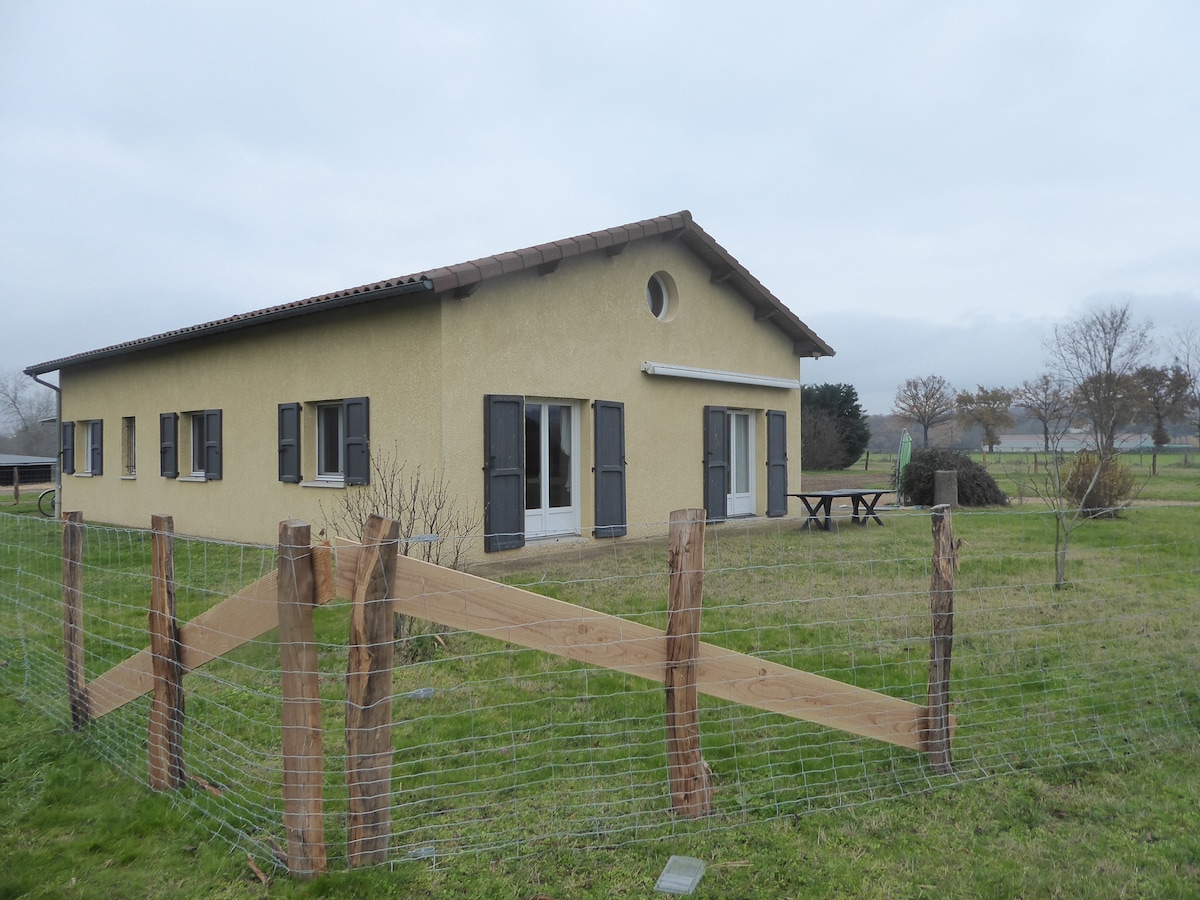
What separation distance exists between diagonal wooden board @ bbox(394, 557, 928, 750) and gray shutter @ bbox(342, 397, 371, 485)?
271 inches

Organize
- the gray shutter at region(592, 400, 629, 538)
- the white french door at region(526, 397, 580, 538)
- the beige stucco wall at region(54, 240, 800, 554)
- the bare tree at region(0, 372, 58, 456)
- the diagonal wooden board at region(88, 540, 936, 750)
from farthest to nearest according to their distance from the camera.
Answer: the bare tree at region(0, 372, 58, 456), the gray shutter at region(592, 400, 629, 538), the white french door at region(526, 397, 580, 538), the beige stucco wall at region(54, 240, 800, 554), the diagonal wooden board at region(88, 540, 936, 750)

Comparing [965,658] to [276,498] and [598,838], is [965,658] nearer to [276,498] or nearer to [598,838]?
[598,838]

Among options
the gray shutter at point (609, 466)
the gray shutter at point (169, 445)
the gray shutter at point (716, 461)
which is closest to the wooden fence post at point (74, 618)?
the gray shutter at point (609, 466)

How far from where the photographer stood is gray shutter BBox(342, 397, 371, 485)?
943 cm

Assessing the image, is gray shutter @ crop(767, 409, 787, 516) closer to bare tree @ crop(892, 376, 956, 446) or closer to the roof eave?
the roof eave

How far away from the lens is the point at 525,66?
12.0 metres

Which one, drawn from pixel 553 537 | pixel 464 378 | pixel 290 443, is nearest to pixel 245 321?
pixel 290 443

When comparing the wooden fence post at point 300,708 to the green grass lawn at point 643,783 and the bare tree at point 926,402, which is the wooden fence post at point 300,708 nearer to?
the green grass lawn at point 643,783

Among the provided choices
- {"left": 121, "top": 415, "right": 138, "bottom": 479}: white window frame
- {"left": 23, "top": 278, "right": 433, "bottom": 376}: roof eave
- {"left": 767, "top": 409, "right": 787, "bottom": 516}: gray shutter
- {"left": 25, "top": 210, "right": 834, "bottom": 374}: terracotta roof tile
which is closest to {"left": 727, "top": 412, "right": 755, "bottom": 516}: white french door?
{"left": 767, "top": 409, "right": 787, "bottom": 516}: gray shutter

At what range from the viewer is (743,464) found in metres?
13.7

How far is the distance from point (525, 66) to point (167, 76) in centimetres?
530

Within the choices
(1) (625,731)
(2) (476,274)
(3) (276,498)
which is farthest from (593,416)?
(1) (625,731)

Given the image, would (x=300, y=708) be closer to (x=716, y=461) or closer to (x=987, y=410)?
(x=716, y=461)

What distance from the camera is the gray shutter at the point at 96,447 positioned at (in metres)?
15.4
